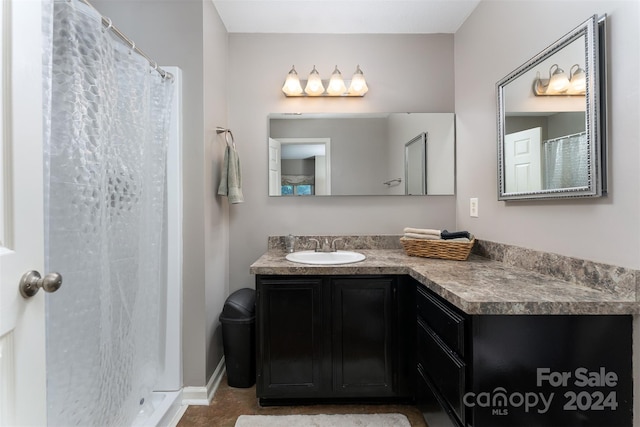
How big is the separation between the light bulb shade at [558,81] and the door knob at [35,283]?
Result: 1869mm

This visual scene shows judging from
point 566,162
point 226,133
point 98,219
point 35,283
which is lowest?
point 35,283

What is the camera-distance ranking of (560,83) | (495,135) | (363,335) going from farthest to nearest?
(495,135) < (363,335) < (560,83)

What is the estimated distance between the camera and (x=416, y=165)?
219 cm

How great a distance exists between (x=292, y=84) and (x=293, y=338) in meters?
1.68

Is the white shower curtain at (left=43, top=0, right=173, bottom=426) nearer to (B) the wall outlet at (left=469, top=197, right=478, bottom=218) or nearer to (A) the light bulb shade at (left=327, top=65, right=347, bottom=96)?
(A) the light bulb shade at (left=327, top=65, right=347, bottom=96)

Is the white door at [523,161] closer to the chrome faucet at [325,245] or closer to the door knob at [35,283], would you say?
the chrome faucet at [325,245]

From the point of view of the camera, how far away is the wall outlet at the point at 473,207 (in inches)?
77.2

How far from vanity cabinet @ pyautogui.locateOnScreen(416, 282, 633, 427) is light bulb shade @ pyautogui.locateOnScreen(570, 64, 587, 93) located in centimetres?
84

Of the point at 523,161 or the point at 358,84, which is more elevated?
the point at 358,84

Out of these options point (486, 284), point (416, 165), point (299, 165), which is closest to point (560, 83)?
point (486, 284)

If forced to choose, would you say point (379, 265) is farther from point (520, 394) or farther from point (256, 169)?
point (256, 169)

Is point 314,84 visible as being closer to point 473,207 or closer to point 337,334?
point 473,207

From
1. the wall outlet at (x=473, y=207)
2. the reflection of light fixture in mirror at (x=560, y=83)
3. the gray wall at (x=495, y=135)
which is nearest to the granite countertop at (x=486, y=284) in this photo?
the gray wall at (x=495, y=135)

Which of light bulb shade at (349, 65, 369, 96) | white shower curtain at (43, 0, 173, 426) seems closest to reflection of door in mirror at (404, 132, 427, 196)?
light bulb shade at (349, 65, 369, 96)
